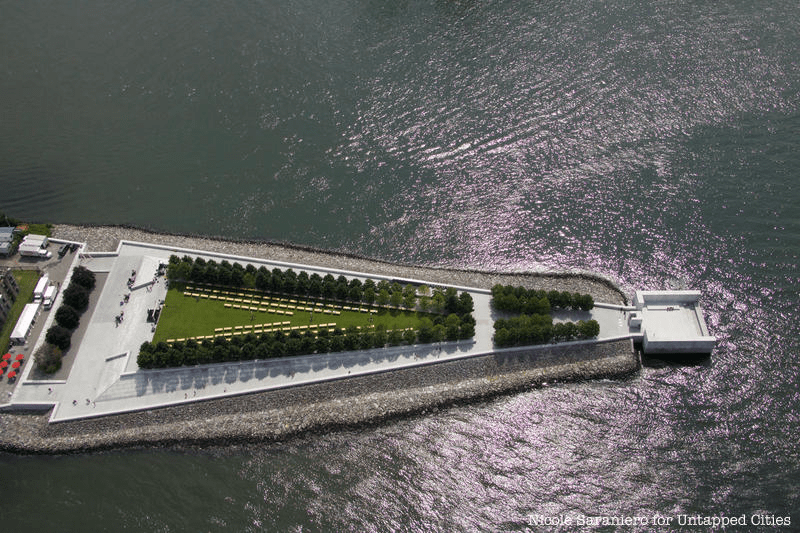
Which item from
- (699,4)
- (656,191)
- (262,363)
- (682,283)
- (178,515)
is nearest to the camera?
(178,515)

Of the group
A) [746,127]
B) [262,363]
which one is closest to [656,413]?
[262,363]

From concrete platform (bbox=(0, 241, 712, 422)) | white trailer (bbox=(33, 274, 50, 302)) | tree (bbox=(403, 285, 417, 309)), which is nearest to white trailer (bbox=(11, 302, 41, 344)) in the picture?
white trailer (bbox=(33, 274, 50, 302))

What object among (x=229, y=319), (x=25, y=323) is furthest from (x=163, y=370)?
(x=25, y=323)

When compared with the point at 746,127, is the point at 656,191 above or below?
below

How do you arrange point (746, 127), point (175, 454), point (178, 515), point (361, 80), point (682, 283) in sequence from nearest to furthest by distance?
point (178, 515), point (175, 454), point (682, 283), point (746, 127), point (361, 80)

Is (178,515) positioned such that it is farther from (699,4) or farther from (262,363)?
(699,4)

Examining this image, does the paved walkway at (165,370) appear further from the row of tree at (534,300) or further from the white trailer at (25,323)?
the white trailer at (25,323)

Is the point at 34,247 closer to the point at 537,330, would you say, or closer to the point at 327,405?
the point at 327,405
